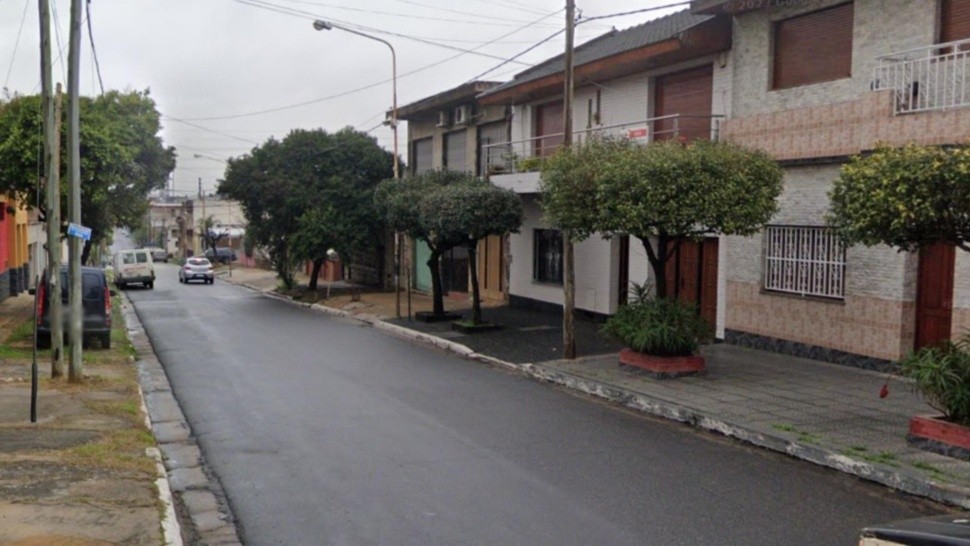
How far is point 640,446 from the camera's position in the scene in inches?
393

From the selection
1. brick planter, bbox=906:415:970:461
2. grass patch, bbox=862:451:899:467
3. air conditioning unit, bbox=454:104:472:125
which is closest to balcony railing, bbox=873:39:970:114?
brick planter, bbox=906:415:970:461

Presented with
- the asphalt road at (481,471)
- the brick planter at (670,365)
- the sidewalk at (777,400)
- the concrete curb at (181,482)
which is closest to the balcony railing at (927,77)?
the sidewalk at (777,400)

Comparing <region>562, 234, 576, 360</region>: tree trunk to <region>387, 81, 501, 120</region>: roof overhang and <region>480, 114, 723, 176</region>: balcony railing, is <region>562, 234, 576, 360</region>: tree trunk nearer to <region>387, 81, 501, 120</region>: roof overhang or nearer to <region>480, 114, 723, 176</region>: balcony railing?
<region>480, 114, 723, 176</region>: balcony railing

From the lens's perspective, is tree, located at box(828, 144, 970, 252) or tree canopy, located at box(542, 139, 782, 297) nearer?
tree, located at box(828, 144, 970, 252)

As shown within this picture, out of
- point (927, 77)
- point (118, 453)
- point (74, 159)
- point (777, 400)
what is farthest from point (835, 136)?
point (74, 159)

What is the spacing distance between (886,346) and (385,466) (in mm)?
8853

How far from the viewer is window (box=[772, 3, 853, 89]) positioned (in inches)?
588

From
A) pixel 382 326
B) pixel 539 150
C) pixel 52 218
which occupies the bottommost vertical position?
pixel 382 326

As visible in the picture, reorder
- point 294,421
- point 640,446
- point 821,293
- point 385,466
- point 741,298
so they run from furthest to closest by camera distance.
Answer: point 741,298 < point 821,293 < point 294,421 < point 640,446 < point 385,466

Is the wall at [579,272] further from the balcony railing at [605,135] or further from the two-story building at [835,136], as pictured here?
the two-story building at [835,136]

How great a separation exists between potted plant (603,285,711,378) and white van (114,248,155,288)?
114 ft

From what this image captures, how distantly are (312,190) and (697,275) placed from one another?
20293mm

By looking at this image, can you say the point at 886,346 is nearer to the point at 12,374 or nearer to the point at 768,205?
the point at 768,205

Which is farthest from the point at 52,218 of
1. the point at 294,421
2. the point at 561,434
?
the point at 561,434
